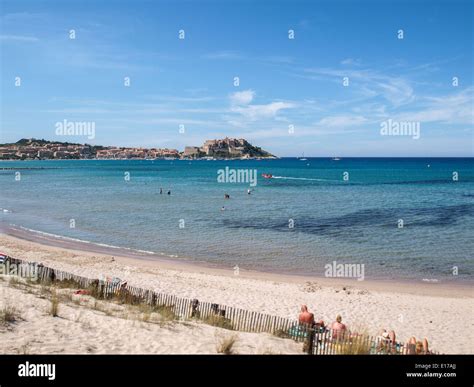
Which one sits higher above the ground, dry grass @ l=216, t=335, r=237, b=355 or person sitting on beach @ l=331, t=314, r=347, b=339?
dry grass @ l=216, t=335, r=237, b=355

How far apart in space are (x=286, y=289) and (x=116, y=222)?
24946 mm

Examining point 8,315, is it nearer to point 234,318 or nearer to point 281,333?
point 234,318

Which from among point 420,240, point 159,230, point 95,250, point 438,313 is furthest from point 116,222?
point 438,313

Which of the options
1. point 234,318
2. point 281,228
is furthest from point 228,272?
point 281,228

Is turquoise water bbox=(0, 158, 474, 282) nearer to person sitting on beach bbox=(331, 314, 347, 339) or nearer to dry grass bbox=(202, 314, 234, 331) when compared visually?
person sitting on beach bbox=(331, 314, 347, 339)

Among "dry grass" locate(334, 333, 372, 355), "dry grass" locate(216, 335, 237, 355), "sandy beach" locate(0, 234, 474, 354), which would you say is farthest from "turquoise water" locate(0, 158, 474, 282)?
"dry grass" locate(216, 335, 237, 355)

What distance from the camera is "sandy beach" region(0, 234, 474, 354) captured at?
959cm

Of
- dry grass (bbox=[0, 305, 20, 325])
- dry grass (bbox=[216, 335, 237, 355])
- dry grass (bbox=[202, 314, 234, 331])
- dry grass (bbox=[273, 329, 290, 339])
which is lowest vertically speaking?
dry grass (bbox=[273, 329, 290, 339])

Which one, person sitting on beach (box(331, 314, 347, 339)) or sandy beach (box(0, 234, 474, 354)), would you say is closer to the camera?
sandy beach (box(0, 234, 474, 354))

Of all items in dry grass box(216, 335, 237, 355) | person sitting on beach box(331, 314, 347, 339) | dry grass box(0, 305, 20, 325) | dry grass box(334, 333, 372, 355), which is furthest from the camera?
person sitting on beach box(331, 314, 347, 339)

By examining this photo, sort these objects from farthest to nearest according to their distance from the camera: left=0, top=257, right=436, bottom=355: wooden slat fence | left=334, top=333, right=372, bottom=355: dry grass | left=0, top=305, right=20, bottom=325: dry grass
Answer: left=0, top=257, right=436, bottom=355: wooden slat fence
left=334, top=333, right=372, bottom=355: dry grass
left=0, top=305, right=20, bottom=325: dry grass

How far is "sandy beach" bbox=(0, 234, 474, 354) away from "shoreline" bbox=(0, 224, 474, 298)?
53 mm

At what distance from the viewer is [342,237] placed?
32.3 meters
